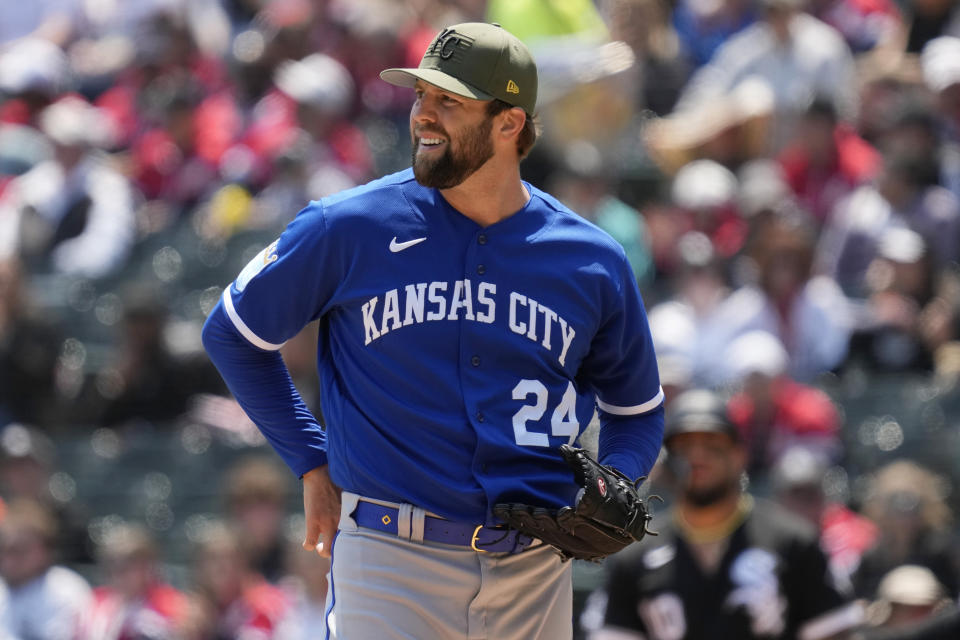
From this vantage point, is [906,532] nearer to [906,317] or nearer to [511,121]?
[906,317]

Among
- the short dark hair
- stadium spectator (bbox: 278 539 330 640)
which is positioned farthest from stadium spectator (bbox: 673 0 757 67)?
the short dark hair

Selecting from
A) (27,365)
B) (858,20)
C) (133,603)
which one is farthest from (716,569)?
(858,20)

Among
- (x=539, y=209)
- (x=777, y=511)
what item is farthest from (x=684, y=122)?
(x=539, y=209)

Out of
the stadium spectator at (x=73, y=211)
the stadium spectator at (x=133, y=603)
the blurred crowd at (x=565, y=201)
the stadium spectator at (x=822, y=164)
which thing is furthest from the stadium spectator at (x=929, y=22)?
the stadium spectator at (x=133, y=603)

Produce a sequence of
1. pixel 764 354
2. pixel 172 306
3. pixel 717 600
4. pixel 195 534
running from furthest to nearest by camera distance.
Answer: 1. pixel 172 306
2. pixel 195 534
3. pixel 764 354
4. pixel 717 600

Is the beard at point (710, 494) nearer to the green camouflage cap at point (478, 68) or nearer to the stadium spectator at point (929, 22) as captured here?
the green camouflage cap at point (478, 68)

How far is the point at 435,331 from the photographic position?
12.1 ft

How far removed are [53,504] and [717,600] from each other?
4.18 meters

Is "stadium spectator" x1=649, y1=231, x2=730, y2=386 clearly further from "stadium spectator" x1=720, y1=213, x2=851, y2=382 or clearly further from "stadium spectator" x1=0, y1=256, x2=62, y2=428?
"stadium spectator" x1=0, y1=256, x2=62, y2=428

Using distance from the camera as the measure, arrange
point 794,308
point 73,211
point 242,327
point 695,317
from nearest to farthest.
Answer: point 242,327, point 794,308, point 695,317, point 73,211

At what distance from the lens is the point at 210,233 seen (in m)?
10.3

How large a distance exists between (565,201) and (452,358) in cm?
515

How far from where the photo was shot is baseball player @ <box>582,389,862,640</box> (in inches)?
219

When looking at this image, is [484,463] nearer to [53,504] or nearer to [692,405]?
[692,405]
